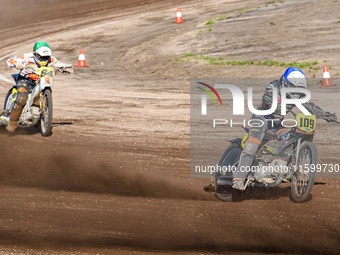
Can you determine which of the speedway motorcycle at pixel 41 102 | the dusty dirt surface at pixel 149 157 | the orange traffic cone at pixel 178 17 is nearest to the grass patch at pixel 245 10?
the dusty dirt surface at pixel 149 157

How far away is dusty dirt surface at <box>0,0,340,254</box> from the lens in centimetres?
811

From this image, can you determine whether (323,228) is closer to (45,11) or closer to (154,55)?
(154,55)

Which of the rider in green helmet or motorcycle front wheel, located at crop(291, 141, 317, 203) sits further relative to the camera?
the rider in green helmet

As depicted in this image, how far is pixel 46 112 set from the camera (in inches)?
523

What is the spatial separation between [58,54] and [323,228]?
67.8ft

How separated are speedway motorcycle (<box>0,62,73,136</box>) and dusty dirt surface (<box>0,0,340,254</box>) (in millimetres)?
307

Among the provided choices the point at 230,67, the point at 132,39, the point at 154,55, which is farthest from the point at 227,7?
the point at 230,67

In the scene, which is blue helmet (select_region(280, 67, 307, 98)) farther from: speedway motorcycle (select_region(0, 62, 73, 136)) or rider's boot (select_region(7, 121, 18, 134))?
rider's boot (select_region(7, 121, 18, 134))

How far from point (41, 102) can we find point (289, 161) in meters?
6.29

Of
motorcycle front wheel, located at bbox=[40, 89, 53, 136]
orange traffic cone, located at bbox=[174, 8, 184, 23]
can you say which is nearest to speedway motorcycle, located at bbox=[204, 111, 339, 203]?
motorcycle front wheel, located at bbox=[40, 89, 53, 136]

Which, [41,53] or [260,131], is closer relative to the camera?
[260,131]

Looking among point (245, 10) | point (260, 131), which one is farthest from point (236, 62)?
point (260, 131)

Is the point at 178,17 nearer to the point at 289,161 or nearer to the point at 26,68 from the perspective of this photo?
the point at 26,68

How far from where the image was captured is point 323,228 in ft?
27.1
